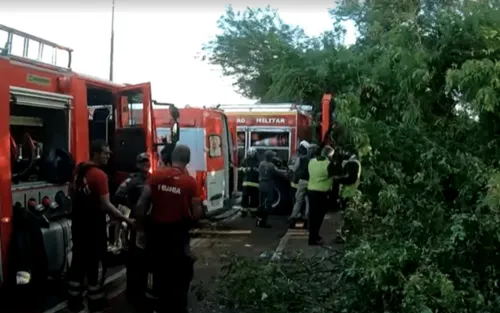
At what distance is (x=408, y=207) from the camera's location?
4684 mm

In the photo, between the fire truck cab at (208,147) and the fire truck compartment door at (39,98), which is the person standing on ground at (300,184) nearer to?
the fire truck cab at (208,147)

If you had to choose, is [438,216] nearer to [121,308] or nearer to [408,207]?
[408,207]

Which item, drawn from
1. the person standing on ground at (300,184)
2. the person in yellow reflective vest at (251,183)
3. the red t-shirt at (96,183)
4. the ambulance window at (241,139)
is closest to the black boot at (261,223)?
the person standing on ground at (300,184)

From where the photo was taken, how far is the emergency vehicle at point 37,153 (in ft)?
21.0

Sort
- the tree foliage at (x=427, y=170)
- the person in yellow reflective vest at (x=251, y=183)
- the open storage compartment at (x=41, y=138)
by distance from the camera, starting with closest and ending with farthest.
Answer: the tree foliage at (x=427, y=170) → the open storage compartment at (x=41, y=138) → the person in yellow reflective vest at (x=251, y=183)

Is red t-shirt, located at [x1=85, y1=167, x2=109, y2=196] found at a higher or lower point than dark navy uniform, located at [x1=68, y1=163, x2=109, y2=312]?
higher

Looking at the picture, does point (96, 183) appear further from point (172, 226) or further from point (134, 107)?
point (134, 107)

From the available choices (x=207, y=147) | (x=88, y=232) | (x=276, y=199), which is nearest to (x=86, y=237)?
(x=88, y=232)

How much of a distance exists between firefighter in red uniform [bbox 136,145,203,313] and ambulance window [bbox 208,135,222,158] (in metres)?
6.91

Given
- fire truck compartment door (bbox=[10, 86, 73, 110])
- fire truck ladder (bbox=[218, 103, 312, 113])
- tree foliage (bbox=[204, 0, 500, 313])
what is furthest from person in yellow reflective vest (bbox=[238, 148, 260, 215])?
tree foliage (bbox=[204, 0, 500, 313])

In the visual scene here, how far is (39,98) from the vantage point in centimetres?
695

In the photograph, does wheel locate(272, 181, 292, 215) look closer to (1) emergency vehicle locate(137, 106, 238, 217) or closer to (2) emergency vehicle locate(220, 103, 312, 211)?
(1) emergency vehicle locate(137, 106, 238, 217)

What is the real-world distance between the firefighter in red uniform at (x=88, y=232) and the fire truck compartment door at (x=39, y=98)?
85cm

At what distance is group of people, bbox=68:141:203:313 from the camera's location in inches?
228
